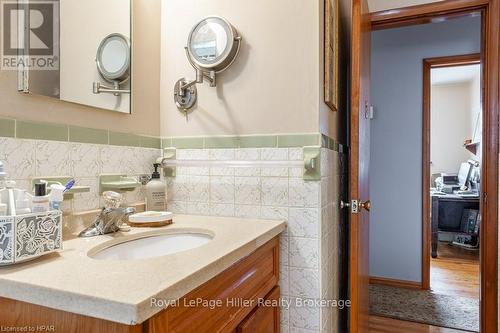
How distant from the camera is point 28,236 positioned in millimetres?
654

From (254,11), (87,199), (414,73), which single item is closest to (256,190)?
(87,199)

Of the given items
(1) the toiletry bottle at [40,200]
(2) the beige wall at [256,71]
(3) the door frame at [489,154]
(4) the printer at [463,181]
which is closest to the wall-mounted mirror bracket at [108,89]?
(2) the beige wall at [256,71]

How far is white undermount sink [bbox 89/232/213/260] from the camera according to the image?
918mm

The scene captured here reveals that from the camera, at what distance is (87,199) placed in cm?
104

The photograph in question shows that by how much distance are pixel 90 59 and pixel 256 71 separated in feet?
1.92

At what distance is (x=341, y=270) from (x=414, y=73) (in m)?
1.88

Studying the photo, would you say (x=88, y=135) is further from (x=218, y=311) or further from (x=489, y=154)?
(x=489, y=154)

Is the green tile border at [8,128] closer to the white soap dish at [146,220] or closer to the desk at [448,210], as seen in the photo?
the white soap dish at [146,220]

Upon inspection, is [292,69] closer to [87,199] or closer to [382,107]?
[87,199]

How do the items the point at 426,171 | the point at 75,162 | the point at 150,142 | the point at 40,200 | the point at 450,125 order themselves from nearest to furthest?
1. the point at 40,200
2. the point at 75,162
3. the point at 150,142
4. the point at 426,171
5. the point at 450,125

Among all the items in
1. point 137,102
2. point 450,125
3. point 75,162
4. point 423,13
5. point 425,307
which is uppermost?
point 423,13

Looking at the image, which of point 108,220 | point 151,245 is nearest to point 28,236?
point 108,220

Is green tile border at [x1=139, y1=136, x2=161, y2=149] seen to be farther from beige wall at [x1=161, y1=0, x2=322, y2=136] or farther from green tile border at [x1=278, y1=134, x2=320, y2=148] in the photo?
green tile border at [x1=278, y1=134, x2=320, y2=148]

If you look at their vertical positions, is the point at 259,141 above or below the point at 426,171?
above
